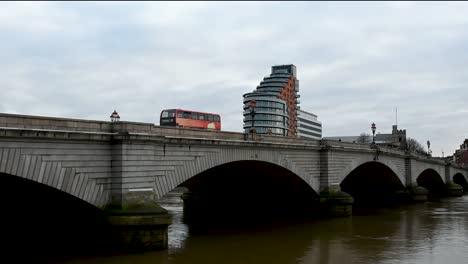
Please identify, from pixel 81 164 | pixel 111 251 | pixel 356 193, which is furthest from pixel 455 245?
pixel 356 193

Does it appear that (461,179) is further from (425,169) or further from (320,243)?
(320,243)

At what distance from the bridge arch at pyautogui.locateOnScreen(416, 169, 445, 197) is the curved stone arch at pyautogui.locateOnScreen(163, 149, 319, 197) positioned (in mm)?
42450

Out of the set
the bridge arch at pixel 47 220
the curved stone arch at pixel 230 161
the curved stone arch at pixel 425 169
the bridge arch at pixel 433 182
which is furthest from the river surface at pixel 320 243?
the bridge arch at pixel 433 182

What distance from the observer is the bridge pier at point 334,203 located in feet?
115

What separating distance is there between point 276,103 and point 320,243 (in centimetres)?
9568

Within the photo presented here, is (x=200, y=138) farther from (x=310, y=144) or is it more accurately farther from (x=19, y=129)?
(x=310, y=144)

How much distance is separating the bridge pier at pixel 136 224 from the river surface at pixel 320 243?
59 cm

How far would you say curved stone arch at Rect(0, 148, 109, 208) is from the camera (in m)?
16.6

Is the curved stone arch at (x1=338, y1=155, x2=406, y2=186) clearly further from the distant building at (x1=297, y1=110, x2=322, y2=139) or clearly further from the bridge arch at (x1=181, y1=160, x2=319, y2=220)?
the distant building at (x1=297, y1=110, x2=322, y2=139)

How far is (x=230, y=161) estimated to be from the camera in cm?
2670

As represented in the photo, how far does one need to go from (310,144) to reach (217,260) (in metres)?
17.2

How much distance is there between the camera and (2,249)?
845 inches

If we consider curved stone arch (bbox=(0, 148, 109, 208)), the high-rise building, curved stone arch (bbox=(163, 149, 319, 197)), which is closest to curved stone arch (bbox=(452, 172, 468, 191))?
the high-rise building

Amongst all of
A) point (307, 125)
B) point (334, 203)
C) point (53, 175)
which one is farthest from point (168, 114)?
point (307, 125)
